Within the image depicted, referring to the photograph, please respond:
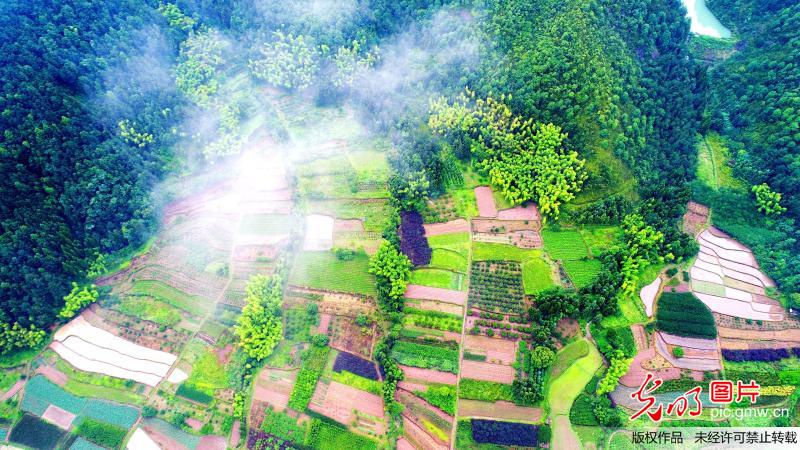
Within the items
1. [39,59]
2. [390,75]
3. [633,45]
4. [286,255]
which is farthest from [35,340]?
[633,45]

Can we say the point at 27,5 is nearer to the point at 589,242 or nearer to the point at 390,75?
the point at 390,75

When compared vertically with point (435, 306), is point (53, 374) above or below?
below

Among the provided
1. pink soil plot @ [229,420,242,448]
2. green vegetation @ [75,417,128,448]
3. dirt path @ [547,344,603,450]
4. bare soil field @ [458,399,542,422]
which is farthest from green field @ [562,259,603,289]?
green vegetation @ [75,417,128,448]

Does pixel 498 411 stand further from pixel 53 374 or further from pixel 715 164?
pixel 53 374

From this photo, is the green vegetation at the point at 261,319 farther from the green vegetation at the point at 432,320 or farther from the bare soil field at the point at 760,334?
the bare soil field at the point at 760,334

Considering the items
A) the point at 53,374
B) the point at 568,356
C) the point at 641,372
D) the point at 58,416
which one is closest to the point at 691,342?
the point at 641,372

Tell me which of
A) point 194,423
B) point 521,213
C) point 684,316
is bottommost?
point 194,423

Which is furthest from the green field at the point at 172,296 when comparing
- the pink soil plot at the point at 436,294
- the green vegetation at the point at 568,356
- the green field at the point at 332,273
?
the green vegetation at the point at 568,356
